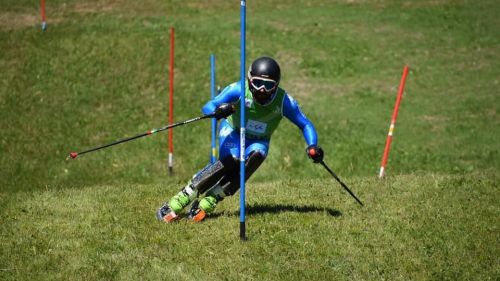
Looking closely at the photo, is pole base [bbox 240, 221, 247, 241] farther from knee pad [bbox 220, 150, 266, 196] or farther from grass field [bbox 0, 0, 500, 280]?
knee pad [bbox 220, 150, 266, 196]

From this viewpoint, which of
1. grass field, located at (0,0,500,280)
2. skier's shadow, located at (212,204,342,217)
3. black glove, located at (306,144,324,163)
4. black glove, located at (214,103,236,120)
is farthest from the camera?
skier's shadow, located at (212,204,342,217)

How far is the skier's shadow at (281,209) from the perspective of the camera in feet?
32.2

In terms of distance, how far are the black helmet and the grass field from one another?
6.40 feet

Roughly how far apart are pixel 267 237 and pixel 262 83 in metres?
2.19

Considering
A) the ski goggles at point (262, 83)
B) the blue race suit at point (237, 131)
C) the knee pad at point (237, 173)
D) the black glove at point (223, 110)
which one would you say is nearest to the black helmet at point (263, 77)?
the ski goggles at point (262, 83)

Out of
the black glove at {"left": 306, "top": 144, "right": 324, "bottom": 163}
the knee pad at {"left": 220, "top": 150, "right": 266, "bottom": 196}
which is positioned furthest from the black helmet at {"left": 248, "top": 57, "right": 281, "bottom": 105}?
the black glove at {"left": 306, "top": 144, "right": 324, "bottom": 163}

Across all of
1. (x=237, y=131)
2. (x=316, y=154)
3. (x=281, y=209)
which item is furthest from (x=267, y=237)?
(x=237, y=131)

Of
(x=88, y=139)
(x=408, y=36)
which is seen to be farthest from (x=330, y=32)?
(x=88, y=139)

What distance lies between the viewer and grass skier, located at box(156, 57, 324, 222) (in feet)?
30.0

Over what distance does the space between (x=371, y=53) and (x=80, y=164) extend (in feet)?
40.9

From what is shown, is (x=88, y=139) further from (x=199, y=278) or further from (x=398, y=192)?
(x=199, y=278)

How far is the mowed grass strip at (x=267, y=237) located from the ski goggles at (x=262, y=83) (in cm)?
199

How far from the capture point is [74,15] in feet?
88.2

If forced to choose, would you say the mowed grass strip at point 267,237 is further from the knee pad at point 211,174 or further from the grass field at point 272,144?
the knee pad at point 211,174
